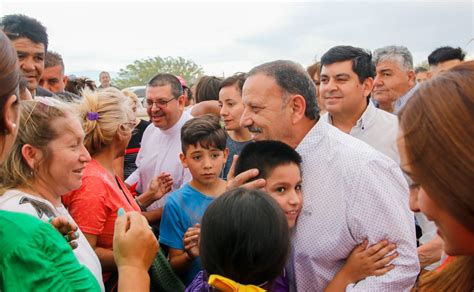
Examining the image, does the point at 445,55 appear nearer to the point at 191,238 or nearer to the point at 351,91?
the point at 351,91

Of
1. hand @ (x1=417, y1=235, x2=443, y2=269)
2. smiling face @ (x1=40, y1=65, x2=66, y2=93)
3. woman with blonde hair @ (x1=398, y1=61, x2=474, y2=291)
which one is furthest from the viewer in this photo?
smiling face @ (x1=40, y1=65, x2=66, y2=93)

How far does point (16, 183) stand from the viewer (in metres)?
2.21

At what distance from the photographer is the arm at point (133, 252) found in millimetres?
1749

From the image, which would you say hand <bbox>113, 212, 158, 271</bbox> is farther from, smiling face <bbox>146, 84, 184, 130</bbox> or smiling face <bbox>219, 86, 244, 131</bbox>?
smiling face <bbox>146, 84, 184, 130</bbox>

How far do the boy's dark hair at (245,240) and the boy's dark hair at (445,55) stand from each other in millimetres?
5846

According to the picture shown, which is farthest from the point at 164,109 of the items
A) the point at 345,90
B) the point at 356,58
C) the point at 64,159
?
the point at 64,159

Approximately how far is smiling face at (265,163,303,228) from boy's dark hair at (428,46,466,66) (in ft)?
17.6

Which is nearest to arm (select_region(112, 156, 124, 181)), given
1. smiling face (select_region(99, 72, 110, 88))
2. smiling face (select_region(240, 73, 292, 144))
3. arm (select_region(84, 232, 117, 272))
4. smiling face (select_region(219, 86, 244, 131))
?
smiling face (select_region(219, 86, 244, 131))

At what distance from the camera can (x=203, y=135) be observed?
145 inches

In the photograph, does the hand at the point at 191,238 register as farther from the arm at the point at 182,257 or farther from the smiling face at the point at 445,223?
the smiling face at the point at 445,223

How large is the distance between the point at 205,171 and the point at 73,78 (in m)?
3.99

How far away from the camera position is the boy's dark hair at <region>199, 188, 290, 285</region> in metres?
1.85

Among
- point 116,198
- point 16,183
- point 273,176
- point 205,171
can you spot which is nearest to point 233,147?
point 205,171

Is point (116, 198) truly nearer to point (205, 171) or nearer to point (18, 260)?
point (205, 171)
